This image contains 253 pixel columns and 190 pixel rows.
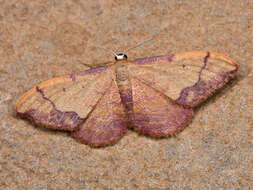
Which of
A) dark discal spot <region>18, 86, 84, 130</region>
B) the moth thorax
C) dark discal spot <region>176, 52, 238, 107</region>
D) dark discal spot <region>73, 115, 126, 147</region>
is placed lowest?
dark discal spot <region>73, 115, 126, 147</region>

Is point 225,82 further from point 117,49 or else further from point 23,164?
point 23,164

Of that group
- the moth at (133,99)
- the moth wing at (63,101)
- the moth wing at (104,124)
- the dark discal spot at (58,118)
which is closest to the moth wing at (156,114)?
the moth at (133,99)

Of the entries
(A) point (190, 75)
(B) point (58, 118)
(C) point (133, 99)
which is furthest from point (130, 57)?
(B) point (58, 118)

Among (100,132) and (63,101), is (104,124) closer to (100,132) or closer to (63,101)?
(100,132)

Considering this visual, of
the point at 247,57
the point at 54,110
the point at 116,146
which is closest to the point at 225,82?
the point at 247,57

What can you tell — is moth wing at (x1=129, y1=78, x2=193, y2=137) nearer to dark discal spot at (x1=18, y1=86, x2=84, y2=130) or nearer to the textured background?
the textured background

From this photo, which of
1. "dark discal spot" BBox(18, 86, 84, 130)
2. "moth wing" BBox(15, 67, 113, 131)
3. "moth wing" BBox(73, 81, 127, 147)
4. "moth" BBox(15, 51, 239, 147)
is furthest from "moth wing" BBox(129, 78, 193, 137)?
"dark discal spot" BBox(18, 86, 84, 130)

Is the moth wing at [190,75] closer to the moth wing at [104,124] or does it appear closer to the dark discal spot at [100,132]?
the moth wing at [104,124]

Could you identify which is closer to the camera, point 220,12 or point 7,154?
point 7,154
